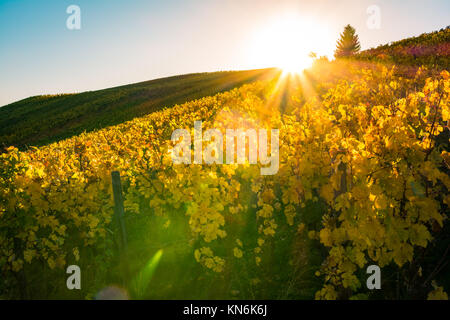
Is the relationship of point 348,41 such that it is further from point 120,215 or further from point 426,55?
point 120,215

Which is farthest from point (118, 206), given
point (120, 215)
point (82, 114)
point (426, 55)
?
point (82, 114)

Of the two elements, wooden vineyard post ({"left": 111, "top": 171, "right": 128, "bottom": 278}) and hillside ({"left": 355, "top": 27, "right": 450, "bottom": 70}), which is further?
hillside ({"left": 355, "top": 27, "right": 450, "bottom": 70})

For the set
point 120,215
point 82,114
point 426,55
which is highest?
point 426,55

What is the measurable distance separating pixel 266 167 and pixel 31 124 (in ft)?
139

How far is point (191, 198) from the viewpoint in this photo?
386 cm

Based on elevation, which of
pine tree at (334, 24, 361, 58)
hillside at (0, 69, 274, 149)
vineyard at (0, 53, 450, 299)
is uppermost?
pine tree at (334, 24, 361, 58)

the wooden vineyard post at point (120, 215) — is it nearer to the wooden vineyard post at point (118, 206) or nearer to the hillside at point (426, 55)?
the wooden vineyard post at point (118, 206)

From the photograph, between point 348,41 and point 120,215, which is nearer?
point 120,215

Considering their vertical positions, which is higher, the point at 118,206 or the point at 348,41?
the point at 348,41

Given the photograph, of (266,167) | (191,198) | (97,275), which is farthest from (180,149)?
(97,275)

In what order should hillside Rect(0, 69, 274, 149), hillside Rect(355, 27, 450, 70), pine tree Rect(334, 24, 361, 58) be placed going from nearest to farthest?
hillside Rect(355, 27, 450, 70) < hillside Rect(0, 69, 274, 149) < pine tree Rect(334, 24, 361, 58)

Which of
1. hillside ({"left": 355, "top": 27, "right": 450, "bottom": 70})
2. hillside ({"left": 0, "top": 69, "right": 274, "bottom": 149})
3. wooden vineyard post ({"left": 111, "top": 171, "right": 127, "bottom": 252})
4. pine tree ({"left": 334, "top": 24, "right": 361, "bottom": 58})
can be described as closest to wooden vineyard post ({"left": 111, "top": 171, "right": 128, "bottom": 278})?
wooden vineyard post ({"left": 111, "top": 171, "right": 127, "bottom": 252})

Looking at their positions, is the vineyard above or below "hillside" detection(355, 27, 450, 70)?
below

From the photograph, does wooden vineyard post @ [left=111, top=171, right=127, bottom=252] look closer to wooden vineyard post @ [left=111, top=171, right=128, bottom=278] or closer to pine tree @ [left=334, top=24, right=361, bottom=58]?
wooden vineyard post @ [left=111, top=171, right=128, bottom=278]
